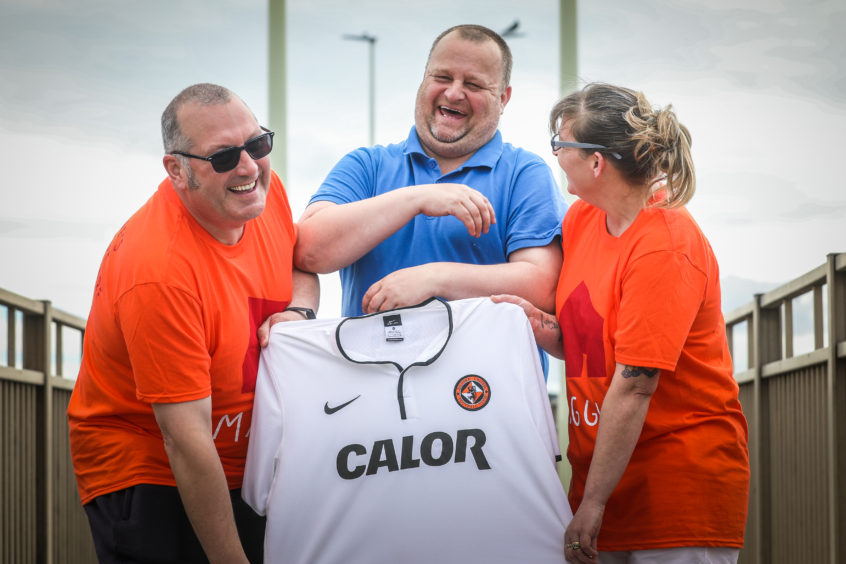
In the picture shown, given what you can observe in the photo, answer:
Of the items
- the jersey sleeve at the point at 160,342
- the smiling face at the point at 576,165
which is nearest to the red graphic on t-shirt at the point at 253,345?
the jersey sleeve at the point at 160,342

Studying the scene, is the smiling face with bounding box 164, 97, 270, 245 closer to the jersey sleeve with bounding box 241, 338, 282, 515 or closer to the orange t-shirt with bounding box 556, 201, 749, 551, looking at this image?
the jersey sleeve with bounding box 241, 338, 282, 515

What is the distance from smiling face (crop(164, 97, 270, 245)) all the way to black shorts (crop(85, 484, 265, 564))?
67 cm

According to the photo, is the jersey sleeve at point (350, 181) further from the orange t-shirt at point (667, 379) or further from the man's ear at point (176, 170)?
the orange t-shirt at point (667, 379)

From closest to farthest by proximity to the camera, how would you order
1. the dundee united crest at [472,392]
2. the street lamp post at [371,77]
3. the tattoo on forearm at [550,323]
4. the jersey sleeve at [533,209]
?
the dundee united crest at [472,392] → the tattoo on forearm at [550,323] → the jersey sleeve at [533,209] → the street lamp post at [371,77]

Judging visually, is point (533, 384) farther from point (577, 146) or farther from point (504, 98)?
point (504, 98)

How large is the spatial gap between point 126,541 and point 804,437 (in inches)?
121

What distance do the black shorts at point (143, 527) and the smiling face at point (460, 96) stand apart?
122 cm

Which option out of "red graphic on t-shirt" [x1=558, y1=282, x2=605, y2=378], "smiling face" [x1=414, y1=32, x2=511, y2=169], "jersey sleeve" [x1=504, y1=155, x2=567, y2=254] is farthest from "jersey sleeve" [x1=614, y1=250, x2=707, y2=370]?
"smiling face" [x1=414, y1=32, x2=511, y2=169]

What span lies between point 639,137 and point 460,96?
1.99ft

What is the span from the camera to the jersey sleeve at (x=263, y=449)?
6.10ft

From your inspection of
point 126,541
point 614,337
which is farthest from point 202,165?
point 614,337

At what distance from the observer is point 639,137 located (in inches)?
74.7

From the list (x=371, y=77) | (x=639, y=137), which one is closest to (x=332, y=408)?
(x=639, y=137)

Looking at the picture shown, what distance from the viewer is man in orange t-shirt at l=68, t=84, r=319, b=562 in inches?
69.6
